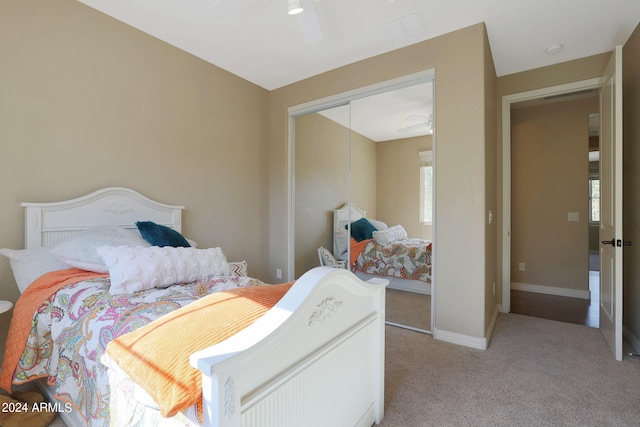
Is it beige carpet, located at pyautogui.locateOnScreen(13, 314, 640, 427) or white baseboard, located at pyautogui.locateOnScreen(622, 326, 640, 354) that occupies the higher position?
white baseboard, located at pyautogui.locateOnScreen(622, 326, 640, 354)

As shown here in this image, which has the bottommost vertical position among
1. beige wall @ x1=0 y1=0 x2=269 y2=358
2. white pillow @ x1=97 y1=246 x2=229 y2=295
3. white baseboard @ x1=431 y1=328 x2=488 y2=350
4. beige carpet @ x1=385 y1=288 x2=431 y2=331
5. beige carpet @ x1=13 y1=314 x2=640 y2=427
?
beige carpet @ x1=13 y1=314 x2=640 y2=427

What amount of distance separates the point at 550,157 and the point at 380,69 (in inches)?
108

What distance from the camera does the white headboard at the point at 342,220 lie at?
10.6 feet

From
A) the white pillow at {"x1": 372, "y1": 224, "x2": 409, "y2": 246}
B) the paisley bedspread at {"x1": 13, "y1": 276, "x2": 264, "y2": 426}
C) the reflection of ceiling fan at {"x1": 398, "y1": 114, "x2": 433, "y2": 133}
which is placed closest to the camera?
the paisley bedspread at {"x1": 13, "y1": 276, "x2": 264, "y2": 426}

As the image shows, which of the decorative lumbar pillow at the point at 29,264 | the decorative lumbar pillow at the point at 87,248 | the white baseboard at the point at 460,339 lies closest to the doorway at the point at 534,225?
the white baseboard at the point at 460,339

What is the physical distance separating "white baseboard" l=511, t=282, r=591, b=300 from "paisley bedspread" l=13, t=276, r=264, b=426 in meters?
4.07

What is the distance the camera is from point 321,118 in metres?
3.52

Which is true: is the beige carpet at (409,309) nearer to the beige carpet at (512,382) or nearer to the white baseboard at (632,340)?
the beige carpet at (512,382)

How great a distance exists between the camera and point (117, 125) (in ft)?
8.02

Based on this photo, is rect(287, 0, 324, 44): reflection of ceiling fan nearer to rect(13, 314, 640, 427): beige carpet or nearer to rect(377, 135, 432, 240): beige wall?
rect(377, 135, 432, 240): beige wall

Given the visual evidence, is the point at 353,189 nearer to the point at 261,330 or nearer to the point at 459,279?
the point at 459,279

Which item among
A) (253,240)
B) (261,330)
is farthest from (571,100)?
(261,330)

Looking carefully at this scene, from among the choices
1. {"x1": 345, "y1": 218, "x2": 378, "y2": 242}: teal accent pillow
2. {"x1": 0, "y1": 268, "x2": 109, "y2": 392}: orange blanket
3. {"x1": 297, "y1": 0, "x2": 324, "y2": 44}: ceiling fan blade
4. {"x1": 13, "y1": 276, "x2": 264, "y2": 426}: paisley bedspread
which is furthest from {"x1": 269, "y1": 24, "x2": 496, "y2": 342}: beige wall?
{"x1": 0, "y1": 268, "x2": 109, "y2": 392}: orange blanket

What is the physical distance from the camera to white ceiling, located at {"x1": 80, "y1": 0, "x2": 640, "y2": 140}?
2227 millimetres
